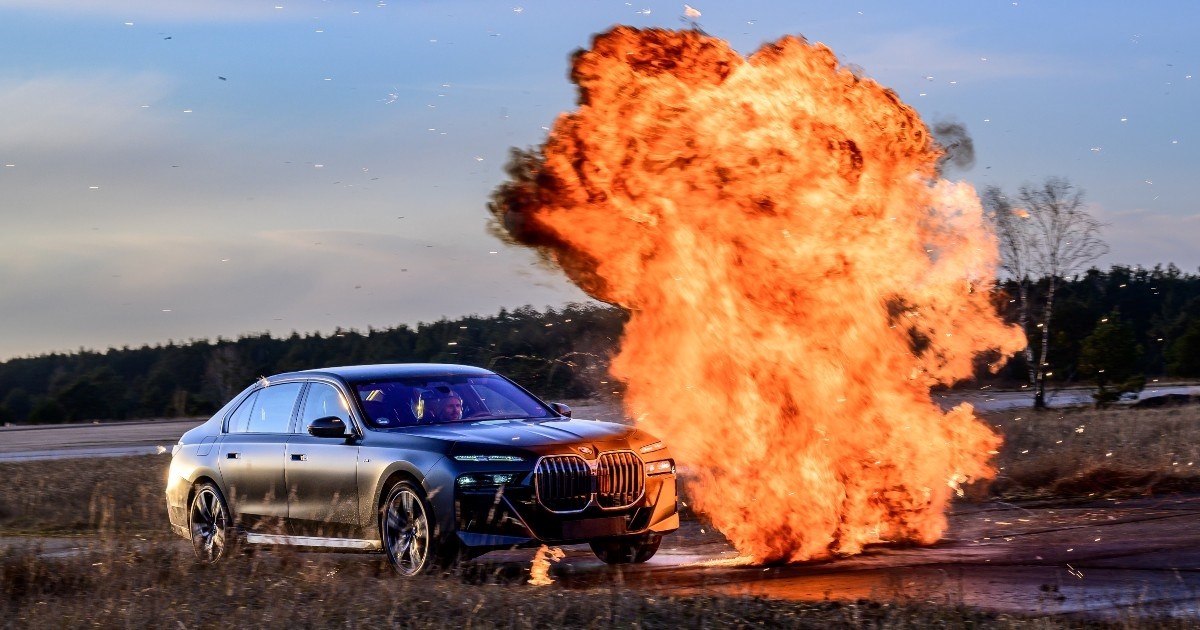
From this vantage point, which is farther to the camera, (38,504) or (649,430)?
(38,504)

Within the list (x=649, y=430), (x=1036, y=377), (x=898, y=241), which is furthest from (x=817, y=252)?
(x=1036, y=377)

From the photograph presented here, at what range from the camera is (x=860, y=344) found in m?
12.0

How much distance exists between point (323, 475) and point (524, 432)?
182 cm

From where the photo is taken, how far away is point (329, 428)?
1165 cm

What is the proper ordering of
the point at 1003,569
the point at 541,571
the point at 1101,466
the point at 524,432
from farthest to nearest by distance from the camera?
1. the point at 1101,466
2. the point at 524,432
3. the point at 541,571
4. the point at 1003,569

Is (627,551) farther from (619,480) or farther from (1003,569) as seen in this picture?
(1003,569)

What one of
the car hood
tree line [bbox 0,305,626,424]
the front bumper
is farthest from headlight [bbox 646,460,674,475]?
tree line [bbox 0,305,626,424]

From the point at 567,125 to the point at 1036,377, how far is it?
1955 inches

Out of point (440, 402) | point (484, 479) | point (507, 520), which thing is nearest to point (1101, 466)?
point (440, 402)

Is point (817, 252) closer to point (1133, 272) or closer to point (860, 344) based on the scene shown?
point (860, 344)

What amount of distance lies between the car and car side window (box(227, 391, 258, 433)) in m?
0.02

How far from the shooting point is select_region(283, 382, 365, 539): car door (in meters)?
11.5

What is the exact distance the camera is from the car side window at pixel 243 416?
13227 millimetres

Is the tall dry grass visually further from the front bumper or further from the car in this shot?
the front bumper
